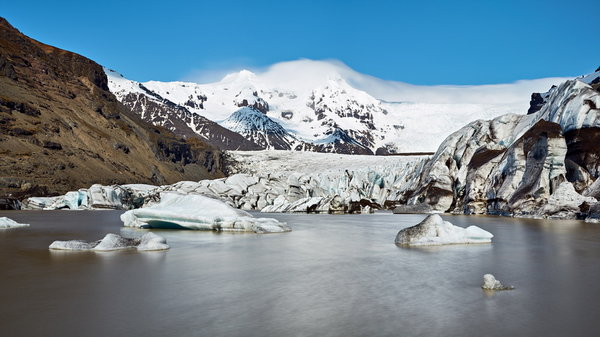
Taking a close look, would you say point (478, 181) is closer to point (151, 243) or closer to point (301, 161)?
point (151, 243)

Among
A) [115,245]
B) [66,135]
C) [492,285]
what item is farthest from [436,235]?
[66,135]

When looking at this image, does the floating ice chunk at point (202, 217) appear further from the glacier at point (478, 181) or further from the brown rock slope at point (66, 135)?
the brown rock slope at point (66, 135)

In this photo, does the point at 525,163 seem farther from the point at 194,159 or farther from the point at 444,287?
the point at 194,159

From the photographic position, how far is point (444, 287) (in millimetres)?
8898

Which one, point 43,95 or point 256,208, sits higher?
point 43,95

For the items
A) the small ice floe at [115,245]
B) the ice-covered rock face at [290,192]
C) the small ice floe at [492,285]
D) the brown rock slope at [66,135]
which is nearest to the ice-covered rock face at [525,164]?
the ice-covered rock face at [290,192]

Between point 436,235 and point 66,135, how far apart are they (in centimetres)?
7473

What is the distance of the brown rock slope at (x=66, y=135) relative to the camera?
6438 cm

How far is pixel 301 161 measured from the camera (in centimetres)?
10919

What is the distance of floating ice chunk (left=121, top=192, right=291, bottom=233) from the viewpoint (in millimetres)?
21469

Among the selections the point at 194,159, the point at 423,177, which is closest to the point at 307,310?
the point at 423,177

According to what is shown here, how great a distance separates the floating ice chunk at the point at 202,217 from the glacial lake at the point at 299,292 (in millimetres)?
6591

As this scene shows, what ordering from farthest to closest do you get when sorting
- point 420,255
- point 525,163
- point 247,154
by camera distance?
1. point 247,154
2. point 525,163
3. point 420,255

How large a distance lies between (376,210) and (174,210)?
32.3 m
